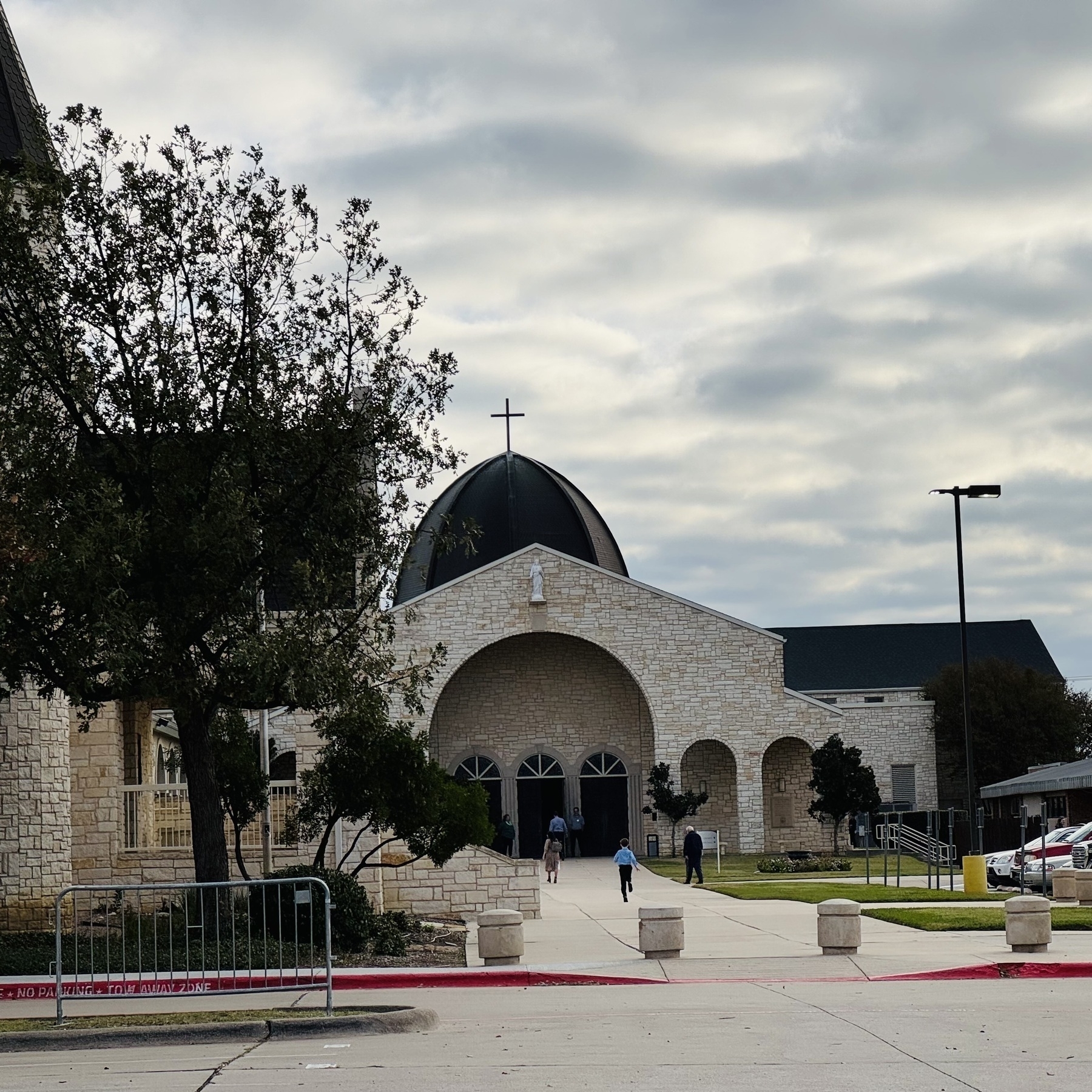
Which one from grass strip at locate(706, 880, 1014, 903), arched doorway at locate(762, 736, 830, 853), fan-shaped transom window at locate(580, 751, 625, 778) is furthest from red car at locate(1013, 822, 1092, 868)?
fan-shaped transom window at locate(580, 751, 625, 778)

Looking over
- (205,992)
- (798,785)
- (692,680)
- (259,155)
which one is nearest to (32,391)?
(259,155)

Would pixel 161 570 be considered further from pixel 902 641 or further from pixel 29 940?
pixel 902 641

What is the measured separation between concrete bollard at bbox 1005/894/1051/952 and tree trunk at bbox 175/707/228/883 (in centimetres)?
889

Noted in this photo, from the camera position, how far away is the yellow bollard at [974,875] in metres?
Answer: 29.4

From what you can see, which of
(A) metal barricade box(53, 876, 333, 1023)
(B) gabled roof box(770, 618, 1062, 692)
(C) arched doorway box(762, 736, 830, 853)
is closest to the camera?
(A) metal barricade box(53, 876, 333, 1023)

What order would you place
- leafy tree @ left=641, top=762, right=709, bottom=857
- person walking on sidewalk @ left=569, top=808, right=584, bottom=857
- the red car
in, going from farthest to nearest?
person walking on sidewalk @ left=569, top=808, right=584, bottom=857
leafy tree @ left=641, top=762, right=709, bottom=857
the red car

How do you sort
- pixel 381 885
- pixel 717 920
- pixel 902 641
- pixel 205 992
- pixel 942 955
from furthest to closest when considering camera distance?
pixel 902 641, pixel 381 885, pixel 717 920, pixel 942 955, pixel 205 992

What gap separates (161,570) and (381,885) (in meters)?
10.5

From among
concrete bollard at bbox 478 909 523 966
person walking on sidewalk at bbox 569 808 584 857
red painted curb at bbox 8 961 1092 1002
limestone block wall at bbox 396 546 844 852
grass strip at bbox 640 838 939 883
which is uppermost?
limestone block wall at bbox 396 546 844 852

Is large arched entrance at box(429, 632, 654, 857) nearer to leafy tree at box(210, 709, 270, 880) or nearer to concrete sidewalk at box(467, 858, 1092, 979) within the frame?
concrete sidewalk at box(467, 858, 1092, 979)

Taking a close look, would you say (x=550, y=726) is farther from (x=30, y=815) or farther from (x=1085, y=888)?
(x=30, y=815)

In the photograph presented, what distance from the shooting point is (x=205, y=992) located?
13.0 m

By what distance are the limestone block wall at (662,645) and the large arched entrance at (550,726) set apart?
230 cm

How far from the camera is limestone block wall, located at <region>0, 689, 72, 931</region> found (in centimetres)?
2197
